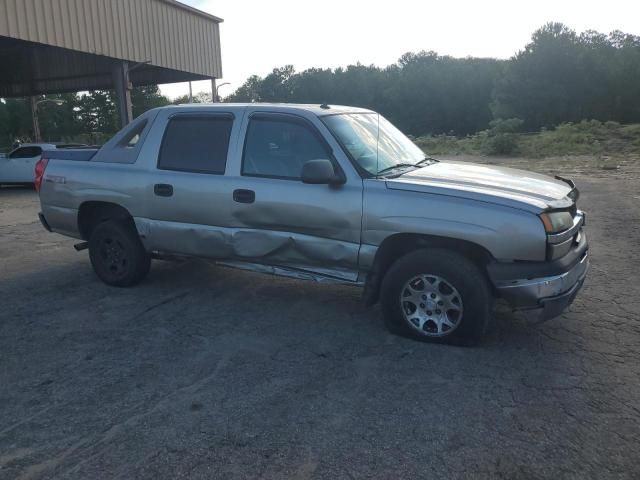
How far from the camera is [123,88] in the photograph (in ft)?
60.5

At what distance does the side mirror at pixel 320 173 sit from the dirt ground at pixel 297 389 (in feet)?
4.17

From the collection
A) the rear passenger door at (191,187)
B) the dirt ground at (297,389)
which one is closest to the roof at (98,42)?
the rear passenger door at (191,187)

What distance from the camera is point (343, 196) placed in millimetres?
4504

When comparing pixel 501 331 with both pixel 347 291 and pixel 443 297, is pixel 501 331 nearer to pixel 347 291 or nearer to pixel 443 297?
pixel 443 297

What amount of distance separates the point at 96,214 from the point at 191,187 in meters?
1.50

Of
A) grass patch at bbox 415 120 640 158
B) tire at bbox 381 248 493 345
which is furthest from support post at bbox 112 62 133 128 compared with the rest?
tire at bbox 381 248 493 345

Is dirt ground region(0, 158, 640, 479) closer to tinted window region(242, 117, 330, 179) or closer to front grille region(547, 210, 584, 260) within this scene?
front grille region(547, 210, 584, 260)

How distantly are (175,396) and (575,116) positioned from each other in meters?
57.4

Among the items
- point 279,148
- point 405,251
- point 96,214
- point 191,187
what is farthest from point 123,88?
point 405,251

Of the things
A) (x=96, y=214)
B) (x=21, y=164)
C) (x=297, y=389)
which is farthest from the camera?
(x=21, y=164)

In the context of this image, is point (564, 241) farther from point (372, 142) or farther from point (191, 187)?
point (191, 187)

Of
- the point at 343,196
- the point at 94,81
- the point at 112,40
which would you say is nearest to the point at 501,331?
the point at 343,196

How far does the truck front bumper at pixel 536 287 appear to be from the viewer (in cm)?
396

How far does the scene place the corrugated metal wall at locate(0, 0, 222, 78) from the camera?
13.9m
